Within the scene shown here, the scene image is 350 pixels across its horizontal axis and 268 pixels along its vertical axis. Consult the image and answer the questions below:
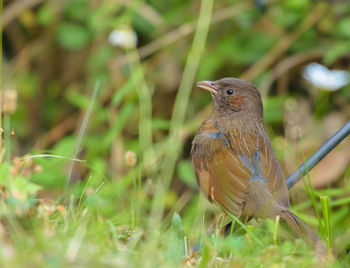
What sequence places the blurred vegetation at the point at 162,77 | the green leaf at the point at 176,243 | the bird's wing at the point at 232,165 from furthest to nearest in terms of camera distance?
the blurred vegetation at the point at 162,77 < the bird's wing at the point at 232,165 < the green leaf at the point at 176,243

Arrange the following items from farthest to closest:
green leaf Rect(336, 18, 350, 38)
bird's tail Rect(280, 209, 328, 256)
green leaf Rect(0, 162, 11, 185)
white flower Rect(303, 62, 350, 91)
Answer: white flower Rect(303, 62, 350, 91) → green leaf Rect(336, 18, 350, 38) → bird's tail Rect(280, 209, 328, 256) → green leaf Rect(0, 162, 11, 185)

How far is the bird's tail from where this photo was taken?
2.96 metres

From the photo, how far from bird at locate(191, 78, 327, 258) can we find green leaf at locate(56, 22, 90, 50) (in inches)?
109

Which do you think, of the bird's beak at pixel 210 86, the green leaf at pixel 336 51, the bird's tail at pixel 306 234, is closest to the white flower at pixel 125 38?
the bird's beak at pixel 210 86

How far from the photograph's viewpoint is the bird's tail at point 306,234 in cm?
296

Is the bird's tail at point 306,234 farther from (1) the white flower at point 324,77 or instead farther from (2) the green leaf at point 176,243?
(1) the white flower at point 324,77

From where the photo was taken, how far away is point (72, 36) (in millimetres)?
6844

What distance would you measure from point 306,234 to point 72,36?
4209mm

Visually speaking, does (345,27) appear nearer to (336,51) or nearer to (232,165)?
(336,51)

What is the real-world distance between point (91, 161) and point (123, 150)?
1.34ft

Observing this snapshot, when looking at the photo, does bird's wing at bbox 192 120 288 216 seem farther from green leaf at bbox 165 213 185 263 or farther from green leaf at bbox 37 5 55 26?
green leaf at bbox 37 5 55 26

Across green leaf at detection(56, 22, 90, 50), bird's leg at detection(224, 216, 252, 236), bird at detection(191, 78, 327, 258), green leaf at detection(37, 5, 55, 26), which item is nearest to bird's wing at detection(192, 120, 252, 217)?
bird at detection(191, 78, 327, 258)

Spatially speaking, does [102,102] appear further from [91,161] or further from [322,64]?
[322,64]

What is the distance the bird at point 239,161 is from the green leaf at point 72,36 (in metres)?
2.76
